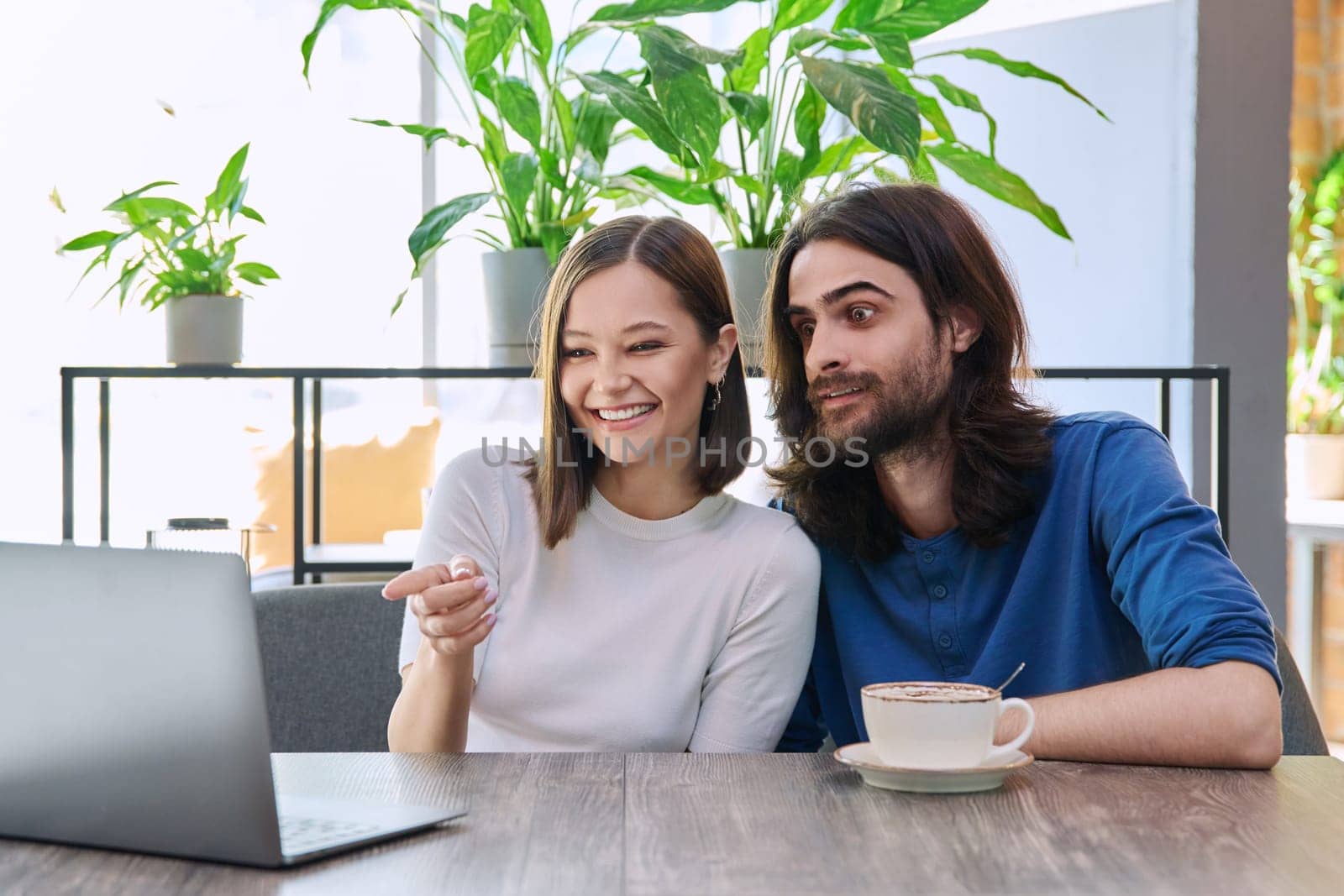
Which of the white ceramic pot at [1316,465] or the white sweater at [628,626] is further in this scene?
the white ceramic pot at [1316,465]

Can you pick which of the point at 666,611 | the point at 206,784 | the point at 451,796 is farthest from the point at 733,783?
the point at 666,611

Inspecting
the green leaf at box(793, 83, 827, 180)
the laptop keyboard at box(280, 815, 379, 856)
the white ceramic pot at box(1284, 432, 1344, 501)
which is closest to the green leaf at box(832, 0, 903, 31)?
the green leaf at box(793, 83, 827, 180)

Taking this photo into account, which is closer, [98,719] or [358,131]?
[98,719]

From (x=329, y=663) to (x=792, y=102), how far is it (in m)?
0.98

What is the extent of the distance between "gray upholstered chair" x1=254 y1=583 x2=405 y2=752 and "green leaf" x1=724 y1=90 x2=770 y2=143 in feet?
2.48

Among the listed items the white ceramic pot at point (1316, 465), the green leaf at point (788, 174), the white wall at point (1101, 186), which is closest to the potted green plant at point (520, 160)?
the green leaf at point (788, 174)

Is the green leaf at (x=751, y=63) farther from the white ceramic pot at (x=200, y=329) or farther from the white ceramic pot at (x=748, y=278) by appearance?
the white ceramic pot at (x=200, y=329)

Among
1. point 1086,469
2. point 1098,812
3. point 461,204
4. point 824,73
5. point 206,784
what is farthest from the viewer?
point 461,204

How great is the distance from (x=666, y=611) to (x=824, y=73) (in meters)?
0.71

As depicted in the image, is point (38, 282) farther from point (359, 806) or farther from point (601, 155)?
point (359, 806)

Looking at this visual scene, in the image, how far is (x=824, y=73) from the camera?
1.59 metres

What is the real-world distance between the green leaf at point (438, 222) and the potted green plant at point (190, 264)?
270 millimetres

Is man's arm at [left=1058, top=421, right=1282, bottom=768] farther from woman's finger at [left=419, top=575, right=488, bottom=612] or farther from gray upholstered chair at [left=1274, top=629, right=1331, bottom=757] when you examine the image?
woman's finger at [left=419, top=575, right=488, bottom=612]

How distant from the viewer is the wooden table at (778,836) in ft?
2.20
